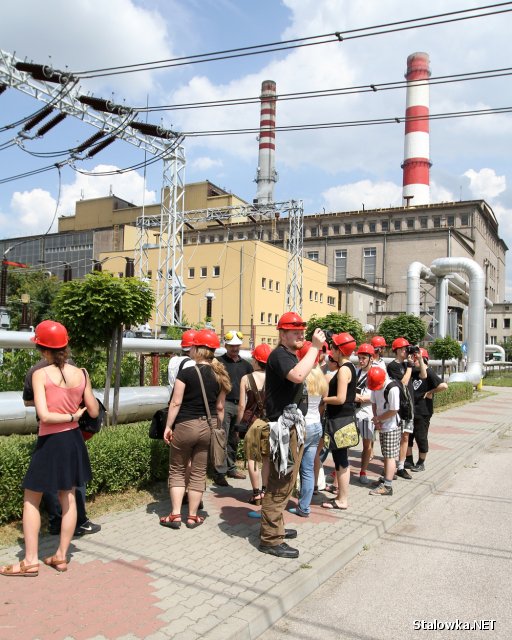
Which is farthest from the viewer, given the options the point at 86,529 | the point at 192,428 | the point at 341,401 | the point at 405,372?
the point at 405,372

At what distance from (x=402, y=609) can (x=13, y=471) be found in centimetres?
342

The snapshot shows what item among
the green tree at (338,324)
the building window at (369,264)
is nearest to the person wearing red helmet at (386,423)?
the green tree at (338,324)

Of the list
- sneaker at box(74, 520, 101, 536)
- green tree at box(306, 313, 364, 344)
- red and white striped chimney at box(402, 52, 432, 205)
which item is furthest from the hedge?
red and white striped chimney at box(402, 52, 432, 205)

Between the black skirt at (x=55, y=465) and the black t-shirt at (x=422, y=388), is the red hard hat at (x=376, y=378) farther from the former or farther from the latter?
the black skirt at (x=55, y=465)

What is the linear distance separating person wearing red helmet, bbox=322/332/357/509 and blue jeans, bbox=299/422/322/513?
0.52 m

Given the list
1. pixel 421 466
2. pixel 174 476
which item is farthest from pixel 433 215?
pixel 174 476

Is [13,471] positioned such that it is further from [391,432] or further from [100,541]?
[391,432]

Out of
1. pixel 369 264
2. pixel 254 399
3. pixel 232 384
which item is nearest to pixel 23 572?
pixel 254 399

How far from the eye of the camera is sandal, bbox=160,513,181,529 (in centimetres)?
528

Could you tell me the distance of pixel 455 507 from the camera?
700cm

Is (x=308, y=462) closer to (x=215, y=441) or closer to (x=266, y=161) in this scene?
(x=215, y=441)

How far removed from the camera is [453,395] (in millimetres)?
20641

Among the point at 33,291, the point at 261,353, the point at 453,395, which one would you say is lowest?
the point at 453,395

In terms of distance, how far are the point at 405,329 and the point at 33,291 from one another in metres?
32.0
